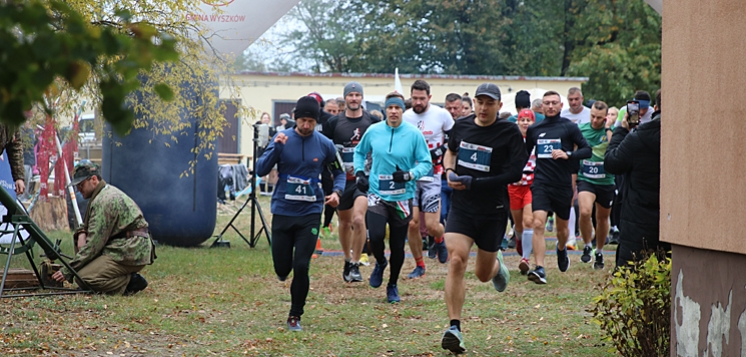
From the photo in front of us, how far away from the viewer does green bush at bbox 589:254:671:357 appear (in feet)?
18.0

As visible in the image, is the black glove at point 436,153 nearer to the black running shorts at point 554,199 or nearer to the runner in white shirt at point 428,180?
the runner in white shirt at point 428,180

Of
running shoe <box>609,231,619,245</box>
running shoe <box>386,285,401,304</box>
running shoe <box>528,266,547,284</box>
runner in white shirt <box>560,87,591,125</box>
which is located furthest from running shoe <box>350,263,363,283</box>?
running shoe <box>609,231,619,245</box>

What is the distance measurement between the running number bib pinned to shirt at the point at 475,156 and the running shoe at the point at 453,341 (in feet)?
4.31

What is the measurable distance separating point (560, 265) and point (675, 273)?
5905 millimetres

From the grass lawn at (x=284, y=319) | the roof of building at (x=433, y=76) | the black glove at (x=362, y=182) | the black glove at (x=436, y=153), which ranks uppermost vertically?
the roof of building at (x=433, y=76)

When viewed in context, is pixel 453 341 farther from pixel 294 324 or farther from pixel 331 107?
pixel 331 107

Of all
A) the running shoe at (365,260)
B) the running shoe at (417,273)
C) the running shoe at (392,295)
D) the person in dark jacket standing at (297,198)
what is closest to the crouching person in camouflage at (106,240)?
the person in dark jacket standing at (297,198)

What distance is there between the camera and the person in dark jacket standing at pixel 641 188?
22.3ft

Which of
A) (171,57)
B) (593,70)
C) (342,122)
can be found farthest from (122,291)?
(593,70)

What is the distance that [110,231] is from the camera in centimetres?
897

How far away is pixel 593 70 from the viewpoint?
36.4 meters

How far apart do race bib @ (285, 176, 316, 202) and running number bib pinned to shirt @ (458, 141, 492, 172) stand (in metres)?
1.34

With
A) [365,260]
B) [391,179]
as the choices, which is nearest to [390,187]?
[391,179]

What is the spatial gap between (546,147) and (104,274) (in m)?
5.27
